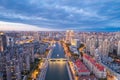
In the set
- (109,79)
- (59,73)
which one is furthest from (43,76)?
(109,79)

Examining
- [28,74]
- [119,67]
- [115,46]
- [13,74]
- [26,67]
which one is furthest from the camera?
[115,46]

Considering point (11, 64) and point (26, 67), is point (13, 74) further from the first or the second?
point (26, 67)

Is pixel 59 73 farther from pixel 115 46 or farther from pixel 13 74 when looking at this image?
pixel 115 46

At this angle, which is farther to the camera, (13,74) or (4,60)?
(4,60)

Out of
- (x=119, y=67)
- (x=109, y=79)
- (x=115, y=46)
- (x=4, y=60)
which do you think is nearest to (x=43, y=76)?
(x=4, y=60)

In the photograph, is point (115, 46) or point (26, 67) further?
point (115, 46)

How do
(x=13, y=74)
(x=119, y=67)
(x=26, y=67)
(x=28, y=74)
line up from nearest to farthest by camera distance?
(x=13, y=74), (x=28, y=74), (x=26, y=67), (x=119, y=67)

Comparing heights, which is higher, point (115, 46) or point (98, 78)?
point (115, 46)

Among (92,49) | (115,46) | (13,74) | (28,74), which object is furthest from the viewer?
(115,46)

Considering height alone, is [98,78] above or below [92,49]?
below
